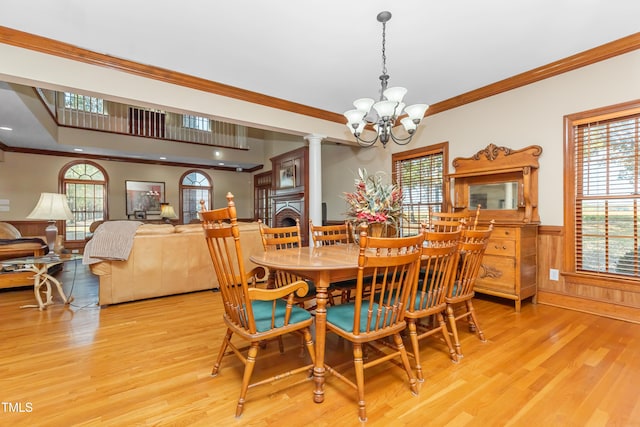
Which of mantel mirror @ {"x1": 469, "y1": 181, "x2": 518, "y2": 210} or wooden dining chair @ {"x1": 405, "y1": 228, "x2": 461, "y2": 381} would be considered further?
mantel mirror @ {"x1": 469, "y1": 181, "x2": 518, "y2": 210}

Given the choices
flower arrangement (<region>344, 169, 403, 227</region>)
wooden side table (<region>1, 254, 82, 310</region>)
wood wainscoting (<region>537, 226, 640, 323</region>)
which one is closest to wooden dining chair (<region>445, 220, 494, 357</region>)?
flower arrangement (<region>344, 169, 403, 227</region>)

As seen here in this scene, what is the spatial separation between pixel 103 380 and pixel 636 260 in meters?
4.46

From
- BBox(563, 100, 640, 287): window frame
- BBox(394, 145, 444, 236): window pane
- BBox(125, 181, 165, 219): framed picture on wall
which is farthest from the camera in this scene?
BBox(125, 181, 165, 219): framed picture on wall

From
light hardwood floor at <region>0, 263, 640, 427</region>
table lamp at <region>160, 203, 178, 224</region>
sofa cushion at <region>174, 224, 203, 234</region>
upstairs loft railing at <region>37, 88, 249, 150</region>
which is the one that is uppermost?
upstairs loft railing at <region>37, 88, 249, 150</region>

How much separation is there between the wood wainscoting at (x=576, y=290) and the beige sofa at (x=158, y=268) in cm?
401

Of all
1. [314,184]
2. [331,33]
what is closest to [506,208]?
[314,184]

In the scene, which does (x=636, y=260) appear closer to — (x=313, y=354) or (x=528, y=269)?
(x=528, y=269)

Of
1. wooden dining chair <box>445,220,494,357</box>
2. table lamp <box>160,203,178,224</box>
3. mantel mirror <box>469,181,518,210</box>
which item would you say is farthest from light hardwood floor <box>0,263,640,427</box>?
table lamp <box>160,203,178,224</box>

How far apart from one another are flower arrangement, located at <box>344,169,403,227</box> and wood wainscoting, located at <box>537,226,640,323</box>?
218cm

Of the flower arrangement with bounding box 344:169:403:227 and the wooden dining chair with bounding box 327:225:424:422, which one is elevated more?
the flower arrangement with bounding box 344:169:403:227

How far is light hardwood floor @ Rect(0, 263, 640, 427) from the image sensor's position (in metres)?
1.50

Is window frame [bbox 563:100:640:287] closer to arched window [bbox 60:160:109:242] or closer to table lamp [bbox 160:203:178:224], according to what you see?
table lamp [bbox 160:203:178:224]

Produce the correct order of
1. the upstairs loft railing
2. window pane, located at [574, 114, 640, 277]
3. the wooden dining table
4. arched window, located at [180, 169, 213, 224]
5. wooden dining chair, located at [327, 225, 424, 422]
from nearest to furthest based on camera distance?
wooden dining chair, located at [327, 225, 424, 422] < the wooden dining table < window pane, located at [574, 114, 640, 277] < the upstairs loft railing < arched window, located at [180, 169, 213, 224]

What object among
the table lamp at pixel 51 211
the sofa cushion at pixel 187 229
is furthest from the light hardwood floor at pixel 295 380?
the sofa cushion at pixel 187 229
